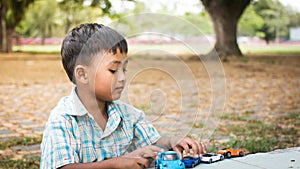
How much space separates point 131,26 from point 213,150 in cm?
177

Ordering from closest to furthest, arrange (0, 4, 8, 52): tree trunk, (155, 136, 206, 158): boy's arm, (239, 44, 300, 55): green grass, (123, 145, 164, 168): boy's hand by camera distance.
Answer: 1. (123, 145, 164, 168): boy's hand
2. (155, 136, 206, 158): boy's arm
3. (0, 4, 8, 52): tree trunk
4. (239, 44, 300, 55): green grass

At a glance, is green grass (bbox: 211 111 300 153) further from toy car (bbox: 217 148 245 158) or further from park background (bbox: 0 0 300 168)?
toy car (bbox: 217 148 245 158)

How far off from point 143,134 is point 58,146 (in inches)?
20.8

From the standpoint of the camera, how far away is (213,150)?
3.75 meters

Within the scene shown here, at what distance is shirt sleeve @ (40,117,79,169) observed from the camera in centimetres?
203

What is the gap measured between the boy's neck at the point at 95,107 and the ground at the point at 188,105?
5.1 inches

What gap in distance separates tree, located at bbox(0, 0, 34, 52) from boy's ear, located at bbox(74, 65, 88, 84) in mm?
21084

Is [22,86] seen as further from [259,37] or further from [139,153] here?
[259,37]

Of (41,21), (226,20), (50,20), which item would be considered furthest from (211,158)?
(41,21)

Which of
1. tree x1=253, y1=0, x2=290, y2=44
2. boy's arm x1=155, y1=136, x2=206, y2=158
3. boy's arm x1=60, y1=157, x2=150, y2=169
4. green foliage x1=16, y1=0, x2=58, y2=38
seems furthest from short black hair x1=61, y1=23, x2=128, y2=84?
tree x1=253, y1=0, x2=290, y2=44

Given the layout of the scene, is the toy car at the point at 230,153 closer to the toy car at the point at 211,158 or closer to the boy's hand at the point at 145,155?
the toy car at the point at 211,158

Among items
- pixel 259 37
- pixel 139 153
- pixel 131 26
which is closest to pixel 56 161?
pixel 139 153

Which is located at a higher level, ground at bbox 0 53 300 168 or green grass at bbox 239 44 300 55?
ground at bbox 0 53 300 168

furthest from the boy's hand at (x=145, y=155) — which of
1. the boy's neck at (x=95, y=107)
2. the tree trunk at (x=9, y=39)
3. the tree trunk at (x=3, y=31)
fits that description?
the tree trunk at (x=9, y=39)
